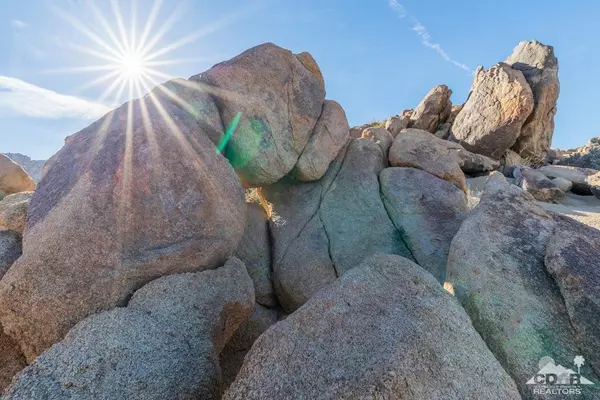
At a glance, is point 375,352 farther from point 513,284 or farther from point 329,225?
point 329,225

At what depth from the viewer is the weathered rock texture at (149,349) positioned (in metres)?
3.59

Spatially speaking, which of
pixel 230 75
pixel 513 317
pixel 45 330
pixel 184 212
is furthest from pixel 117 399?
pixel 230 75

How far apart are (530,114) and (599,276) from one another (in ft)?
68.8

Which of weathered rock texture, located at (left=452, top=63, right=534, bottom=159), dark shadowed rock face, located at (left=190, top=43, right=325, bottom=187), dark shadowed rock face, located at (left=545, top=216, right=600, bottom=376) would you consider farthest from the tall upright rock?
dark shadowed rock face, located at (left=545, top=216, right=600, bottom=376)

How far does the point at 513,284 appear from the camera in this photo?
191 inches

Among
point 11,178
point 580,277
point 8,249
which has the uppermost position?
point 11,178

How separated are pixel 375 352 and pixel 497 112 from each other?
75.4 feet

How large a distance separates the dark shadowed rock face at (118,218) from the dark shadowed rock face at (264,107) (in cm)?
110

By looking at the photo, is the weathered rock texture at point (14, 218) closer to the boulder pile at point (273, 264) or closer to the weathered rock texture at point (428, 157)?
the boulder pile at point (273, 264)

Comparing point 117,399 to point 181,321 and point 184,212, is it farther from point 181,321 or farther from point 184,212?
point 184,212

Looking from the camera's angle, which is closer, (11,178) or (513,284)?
(513,284)

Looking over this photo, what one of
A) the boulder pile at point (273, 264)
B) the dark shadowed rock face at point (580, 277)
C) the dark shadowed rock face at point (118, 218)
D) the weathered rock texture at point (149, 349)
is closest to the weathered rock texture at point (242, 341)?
the boulder pile at point (273, 264)

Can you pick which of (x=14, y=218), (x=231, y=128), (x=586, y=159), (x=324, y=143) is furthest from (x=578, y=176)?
A: (x=14, y=218)

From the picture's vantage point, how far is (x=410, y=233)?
7742 mm
